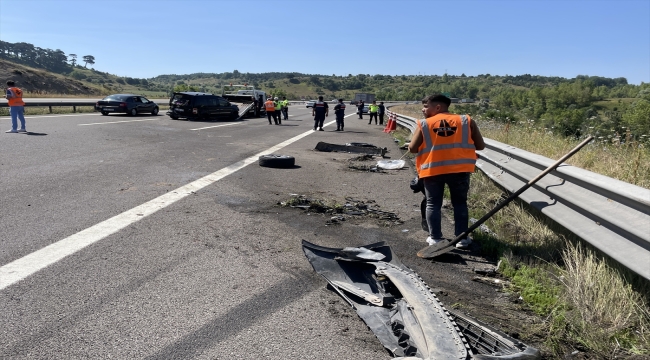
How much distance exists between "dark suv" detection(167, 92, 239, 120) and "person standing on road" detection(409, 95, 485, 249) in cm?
2224

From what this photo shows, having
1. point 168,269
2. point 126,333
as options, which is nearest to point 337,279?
point 168,269

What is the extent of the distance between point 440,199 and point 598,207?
163 centimetres

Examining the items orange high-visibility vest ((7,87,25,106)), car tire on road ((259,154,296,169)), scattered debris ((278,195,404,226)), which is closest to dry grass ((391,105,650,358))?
scattered debris ((278,195,404,226))

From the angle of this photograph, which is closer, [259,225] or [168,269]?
[168,269]

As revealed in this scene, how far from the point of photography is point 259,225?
599cm

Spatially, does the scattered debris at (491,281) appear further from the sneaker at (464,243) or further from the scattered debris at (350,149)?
the scattered debris at (350,149)

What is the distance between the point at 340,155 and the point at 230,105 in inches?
622

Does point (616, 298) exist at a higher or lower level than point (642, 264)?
lower

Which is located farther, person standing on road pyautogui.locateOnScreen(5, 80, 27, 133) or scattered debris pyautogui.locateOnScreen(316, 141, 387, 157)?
person standing on road pyautogui.locateOnScreen(5, 80, 27, 133)

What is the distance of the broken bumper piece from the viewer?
9.71 ft

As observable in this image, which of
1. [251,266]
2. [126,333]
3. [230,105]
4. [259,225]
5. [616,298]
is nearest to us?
[126,333]

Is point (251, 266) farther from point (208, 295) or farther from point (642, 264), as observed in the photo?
point (642, 264)

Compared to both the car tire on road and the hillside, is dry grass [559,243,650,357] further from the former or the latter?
the hillside

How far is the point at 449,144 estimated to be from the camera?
5398mm
